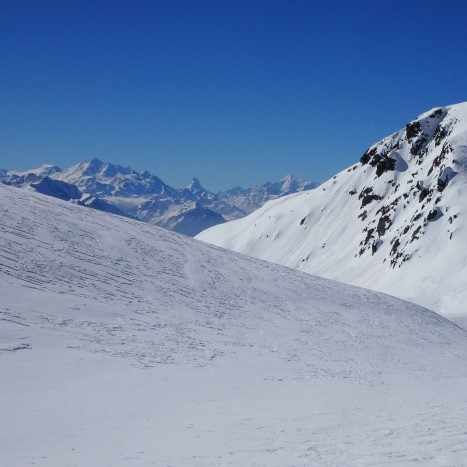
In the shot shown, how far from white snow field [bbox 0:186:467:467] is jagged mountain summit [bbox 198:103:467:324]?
23.6 m

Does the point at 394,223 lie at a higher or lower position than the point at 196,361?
higher

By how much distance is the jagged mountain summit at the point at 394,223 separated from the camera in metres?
61.2

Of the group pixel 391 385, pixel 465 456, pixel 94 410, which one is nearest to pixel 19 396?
pixel 94 410

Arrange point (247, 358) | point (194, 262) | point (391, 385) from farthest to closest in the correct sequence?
point (194, 262) < point (247, 358) < point (391, 385)

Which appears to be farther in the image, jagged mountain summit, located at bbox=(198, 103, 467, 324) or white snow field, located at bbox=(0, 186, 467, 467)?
jagged mountain summit, located at bbox=(198, 103, 467, 324)

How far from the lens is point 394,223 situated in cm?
8319

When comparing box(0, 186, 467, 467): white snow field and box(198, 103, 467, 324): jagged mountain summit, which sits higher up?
box(198, 103, 467, 324): jagged mountain summit

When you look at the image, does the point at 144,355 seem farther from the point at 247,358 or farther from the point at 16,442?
the point at 16,442

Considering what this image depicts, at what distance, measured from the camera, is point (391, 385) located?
16125 millimetres

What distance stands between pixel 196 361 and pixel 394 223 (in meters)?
72.6

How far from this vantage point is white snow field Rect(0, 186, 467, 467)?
28.2ft

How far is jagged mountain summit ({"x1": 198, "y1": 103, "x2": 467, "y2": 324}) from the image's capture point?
61.2 m

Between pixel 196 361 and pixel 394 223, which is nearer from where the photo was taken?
pixel 196 361

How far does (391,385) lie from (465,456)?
866 cm
